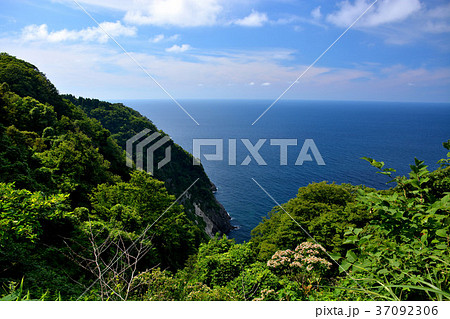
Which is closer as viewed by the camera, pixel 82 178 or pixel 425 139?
pixel 82 178

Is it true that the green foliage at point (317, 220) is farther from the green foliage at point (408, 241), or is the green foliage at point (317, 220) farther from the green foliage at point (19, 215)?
the green foliage at point (408, 241)

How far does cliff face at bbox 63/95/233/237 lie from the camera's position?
43.2 metres

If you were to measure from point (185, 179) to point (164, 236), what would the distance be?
1281 inches

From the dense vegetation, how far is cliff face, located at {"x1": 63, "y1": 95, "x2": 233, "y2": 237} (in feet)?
41.6

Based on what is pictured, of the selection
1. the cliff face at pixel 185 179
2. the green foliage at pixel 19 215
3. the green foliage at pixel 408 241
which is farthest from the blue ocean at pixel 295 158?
the green foliage at pixel 408 241

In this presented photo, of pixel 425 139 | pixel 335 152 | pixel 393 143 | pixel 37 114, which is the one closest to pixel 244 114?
pixel 335 152

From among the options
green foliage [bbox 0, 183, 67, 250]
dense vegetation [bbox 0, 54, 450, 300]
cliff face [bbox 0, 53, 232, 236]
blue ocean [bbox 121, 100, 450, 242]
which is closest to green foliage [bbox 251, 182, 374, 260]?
dense vegetation [bbox 0, 54, 450, 300]

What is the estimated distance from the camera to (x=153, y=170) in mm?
43531

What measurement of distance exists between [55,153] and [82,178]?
2481 millimetres

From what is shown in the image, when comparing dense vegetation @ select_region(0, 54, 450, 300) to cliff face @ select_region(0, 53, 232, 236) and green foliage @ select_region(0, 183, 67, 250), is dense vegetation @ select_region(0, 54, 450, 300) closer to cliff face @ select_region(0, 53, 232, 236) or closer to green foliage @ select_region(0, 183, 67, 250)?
green foliage @ select_region(0, 183, 67, 250)

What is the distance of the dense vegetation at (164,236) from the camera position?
1.89 m

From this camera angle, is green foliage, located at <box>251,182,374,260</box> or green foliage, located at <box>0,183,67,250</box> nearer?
green foliage, located at <box>0,183,67,250</box>

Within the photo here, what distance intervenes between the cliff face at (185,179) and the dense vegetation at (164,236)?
499 inches

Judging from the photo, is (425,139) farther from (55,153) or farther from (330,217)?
(55,153)
